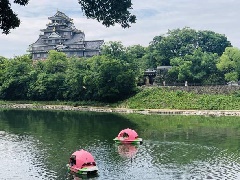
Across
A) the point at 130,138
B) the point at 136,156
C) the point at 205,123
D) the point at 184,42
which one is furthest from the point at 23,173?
the point at 184,42

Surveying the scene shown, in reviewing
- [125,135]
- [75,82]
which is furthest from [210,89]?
[125,135]

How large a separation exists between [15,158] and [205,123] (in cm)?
2616

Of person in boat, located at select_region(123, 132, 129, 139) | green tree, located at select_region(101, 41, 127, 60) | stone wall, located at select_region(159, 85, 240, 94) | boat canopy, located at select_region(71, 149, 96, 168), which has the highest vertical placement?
green tree, located at select_region(101, 41, 127, 60)

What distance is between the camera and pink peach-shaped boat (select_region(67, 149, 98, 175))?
82.6ft

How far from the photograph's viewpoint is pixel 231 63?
6719cm

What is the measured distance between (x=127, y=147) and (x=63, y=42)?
227 feet

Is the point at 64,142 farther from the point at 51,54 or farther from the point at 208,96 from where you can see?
the point at 51,54

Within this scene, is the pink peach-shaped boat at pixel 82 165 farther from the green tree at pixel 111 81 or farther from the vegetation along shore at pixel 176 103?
the green tree at pixel 111 81

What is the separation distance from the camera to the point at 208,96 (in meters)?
62.8

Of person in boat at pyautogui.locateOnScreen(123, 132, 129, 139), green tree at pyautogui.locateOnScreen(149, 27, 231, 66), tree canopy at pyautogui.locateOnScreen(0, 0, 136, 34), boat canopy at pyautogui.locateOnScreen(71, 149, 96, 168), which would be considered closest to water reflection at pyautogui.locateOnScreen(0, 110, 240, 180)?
boat canopy at pyautogui.locateOnScreen(71, 149, 96, 168)

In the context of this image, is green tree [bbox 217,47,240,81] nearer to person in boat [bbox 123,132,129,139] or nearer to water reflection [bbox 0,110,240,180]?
water reflection [bbox 0,110,240,180]

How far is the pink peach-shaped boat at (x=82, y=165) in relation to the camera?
25.2 meters

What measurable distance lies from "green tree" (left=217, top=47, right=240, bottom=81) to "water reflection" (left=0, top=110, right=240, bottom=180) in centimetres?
1706

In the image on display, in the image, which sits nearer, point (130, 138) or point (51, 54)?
point (130, 138)
